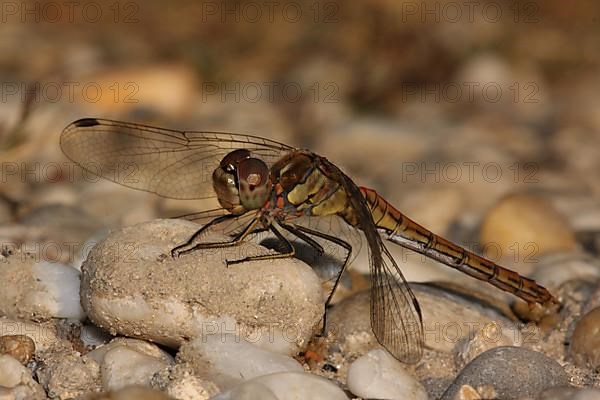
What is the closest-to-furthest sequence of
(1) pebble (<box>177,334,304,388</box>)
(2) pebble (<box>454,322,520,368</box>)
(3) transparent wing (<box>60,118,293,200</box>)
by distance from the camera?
(1) pebble (<box>177,334,304,388</box>), (2) pebble (<box>454,322,520,368</box>), (3) transparent wing (<box>60,118,293,200</box>)

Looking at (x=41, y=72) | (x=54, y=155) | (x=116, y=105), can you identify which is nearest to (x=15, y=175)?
(x=54, y=155)

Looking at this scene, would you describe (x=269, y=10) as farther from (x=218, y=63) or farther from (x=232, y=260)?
(x=232, y=260)

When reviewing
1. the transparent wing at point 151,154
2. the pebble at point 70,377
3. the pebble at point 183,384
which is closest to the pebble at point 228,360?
the pebble at point 183,384

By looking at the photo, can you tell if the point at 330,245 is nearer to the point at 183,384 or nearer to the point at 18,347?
the point at 183,384

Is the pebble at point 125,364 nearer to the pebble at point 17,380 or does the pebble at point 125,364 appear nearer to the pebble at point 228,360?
the pebble at point 228,360

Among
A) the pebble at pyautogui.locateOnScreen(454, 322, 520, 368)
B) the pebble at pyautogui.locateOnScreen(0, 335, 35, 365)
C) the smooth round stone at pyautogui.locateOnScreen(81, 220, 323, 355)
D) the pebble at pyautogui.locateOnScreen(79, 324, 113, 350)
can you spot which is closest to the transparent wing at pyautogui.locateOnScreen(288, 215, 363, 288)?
the smooth round stone at pyautogui.locateOnScreen(81, 220, 323, 355)

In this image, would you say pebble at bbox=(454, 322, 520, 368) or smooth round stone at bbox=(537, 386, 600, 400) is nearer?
smooth round stone at bbox=(537, 386, 600, 400)

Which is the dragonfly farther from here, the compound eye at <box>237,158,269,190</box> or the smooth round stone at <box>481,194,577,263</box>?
the smooth round stone at <box>481,194,577,263</box>

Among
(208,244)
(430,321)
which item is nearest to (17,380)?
(208,244)

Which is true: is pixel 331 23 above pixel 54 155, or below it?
above
